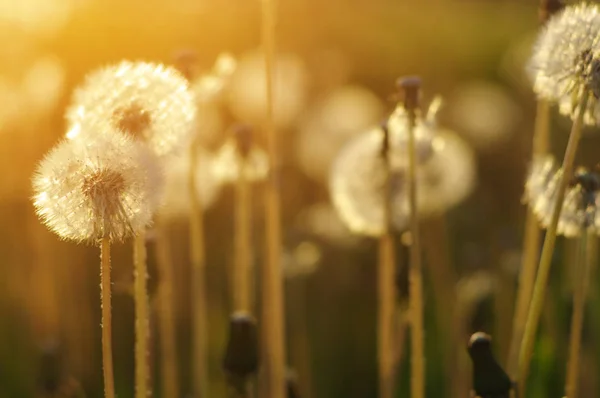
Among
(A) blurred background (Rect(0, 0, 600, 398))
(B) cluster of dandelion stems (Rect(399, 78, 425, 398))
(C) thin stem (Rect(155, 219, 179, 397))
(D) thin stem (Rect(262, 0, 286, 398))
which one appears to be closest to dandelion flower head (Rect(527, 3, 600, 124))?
(B) cluster of dandelion stems (Rect(399, 78, 425, 398))

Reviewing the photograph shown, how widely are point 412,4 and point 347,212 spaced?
1010 centimetres

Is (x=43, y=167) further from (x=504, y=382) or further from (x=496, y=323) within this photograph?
(x=496, y=323)

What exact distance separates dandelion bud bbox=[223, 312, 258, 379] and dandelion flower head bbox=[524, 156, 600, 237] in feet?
2.09

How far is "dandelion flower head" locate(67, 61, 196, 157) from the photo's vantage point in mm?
1871

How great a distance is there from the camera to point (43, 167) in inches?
61.8

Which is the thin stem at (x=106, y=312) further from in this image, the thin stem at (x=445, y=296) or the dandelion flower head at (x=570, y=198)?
the thin stem at (x=445, y=296)

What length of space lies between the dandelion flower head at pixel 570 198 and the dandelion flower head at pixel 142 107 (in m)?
0.74

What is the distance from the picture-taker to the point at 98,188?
1.53m

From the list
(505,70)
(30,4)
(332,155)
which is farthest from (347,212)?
(505,70)

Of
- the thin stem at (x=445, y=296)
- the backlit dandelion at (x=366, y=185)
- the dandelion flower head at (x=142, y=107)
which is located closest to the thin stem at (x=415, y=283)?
the dandelion flower head at (x=142, y=107)

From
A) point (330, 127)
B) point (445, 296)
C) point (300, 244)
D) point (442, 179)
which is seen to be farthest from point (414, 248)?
point (330, 127)

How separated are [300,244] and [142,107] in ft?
5.50

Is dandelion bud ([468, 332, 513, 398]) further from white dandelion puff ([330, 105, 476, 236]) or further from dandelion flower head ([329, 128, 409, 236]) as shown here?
dandelion flower head ([329, 128, 409, 236])

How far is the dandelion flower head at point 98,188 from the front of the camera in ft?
4.91
